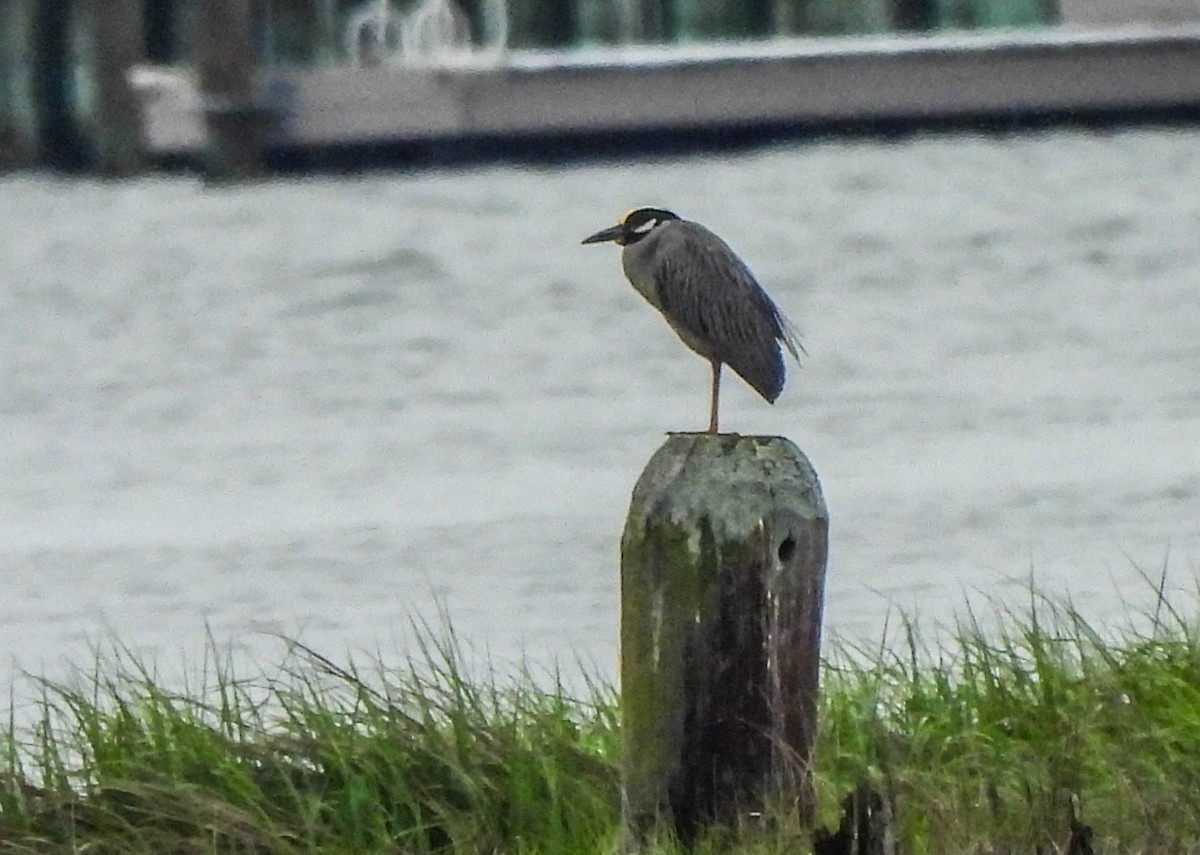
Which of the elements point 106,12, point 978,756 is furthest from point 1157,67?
point 978,756

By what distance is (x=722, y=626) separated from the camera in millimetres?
4332

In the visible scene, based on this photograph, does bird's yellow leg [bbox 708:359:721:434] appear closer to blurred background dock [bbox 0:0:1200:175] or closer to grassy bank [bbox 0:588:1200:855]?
grassy bank [bbox 0:588:1200:855]

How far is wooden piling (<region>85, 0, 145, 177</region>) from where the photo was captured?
90.0ft

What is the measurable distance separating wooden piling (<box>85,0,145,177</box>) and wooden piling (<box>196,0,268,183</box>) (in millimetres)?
1203

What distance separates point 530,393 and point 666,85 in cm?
1349

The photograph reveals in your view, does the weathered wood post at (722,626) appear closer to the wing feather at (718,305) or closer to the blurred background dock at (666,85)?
the wing feather at (718,305)

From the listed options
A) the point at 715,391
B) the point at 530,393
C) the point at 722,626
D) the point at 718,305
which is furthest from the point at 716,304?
the point at 530,393

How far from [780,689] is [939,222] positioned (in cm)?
2133

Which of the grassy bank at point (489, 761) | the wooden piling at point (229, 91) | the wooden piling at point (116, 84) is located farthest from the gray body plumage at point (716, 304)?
the wooden piling at point (116, 84)

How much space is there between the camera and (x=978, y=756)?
4973 mm

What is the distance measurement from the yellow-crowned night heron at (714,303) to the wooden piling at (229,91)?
1975 cm

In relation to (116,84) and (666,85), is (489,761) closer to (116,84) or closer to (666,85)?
(116,84)

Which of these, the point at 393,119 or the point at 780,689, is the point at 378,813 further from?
the point at 393,119

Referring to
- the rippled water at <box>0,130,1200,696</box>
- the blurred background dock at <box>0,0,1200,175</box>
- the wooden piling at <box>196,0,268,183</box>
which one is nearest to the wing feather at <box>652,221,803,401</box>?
the rippled water at <box>0,130,1200,696</box>
